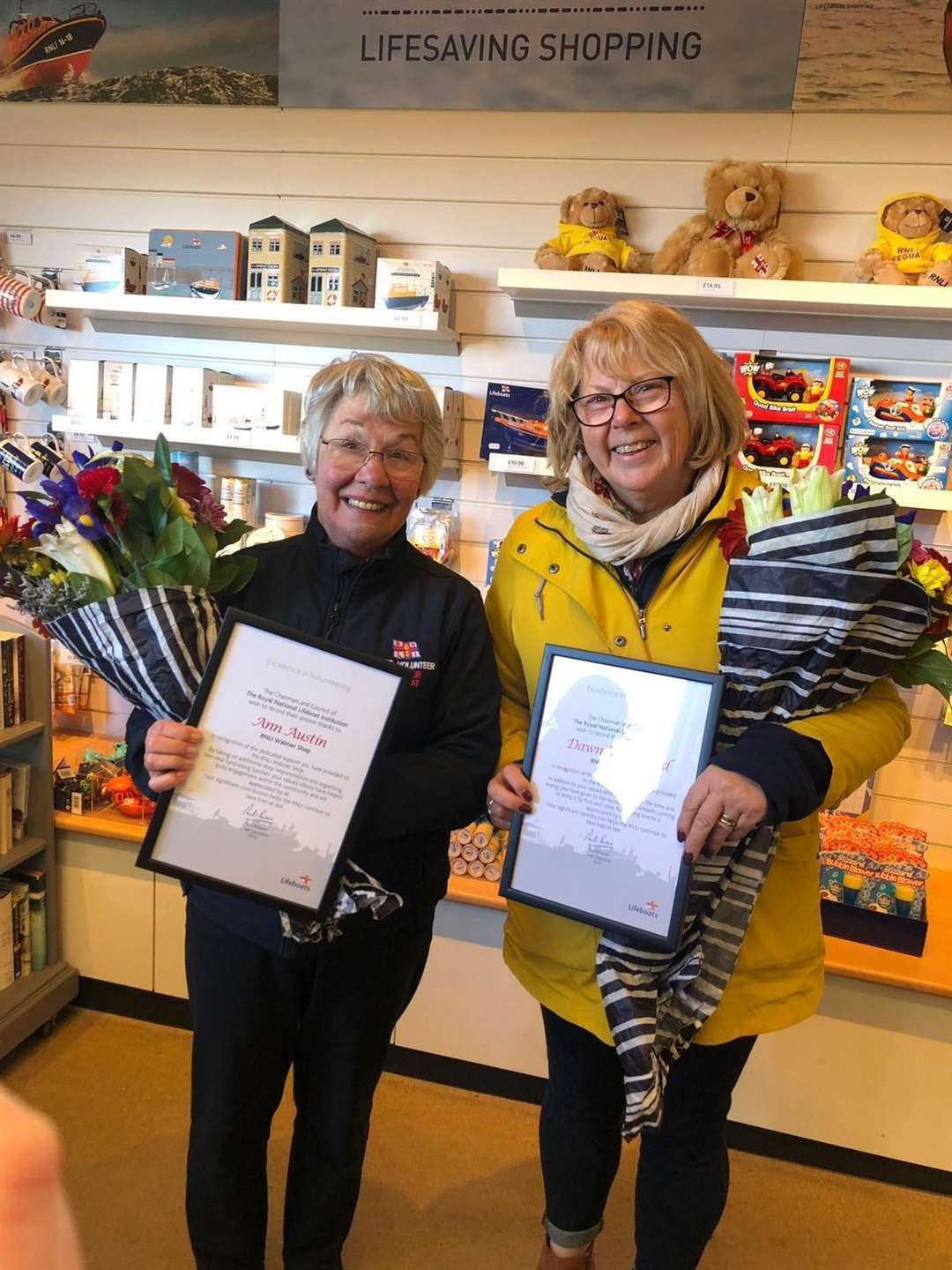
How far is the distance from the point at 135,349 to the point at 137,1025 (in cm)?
216

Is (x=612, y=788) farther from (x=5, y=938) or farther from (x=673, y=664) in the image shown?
(x=5, y=938)

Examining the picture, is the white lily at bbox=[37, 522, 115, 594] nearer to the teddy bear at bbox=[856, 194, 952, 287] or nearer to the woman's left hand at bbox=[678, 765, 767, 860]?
the woman's left hand at bbox=[678, 765, 767, 860]

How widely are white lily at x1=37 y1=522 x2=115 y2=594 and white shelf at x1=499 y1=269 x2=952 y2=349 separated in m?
1.53

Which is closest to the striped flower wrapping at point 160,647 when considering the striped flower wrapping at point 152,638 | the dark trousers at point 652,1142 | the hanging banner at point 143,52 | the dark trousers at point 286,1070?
the striped flower wrapping at point 152,638

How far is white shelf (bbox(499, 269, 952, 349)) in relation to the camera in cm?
227

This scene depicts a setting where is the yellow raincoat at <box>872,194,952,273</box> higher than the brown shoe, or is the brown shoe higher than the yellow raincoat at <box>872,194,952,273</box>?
the yellow raincoat at <box>872,194,952,273</box>

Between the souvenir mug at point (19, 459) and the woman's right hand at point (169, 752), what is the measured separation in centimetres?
175

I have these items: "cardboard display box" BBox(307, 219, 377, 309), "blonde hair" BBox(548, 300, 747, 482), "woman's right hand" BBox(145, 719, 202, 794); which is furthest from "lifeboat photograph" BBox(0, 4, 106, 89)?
"woman's right hand" BBox(145, 719, 202, 794)

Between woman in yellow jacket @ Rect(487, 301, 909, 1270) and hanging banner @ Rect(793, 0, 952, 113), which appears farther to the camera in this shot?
hanging banner @ Rect(793, 0, 952, 113)

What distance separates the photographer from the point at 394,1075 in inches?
101

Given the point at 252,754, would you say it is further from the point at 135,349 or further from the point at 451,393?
the point at 135,349

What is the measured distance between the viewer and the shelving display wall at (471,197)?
248 cm

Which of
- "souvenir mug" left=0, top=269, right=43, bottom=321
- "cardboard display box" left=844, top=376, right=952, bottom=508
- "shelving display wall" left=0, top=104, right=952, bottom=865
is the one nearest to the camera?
"cardboard display box" left=844, top=376, right=952, bottom=508

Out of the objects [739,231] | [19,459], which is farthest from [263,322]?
[739,231]
